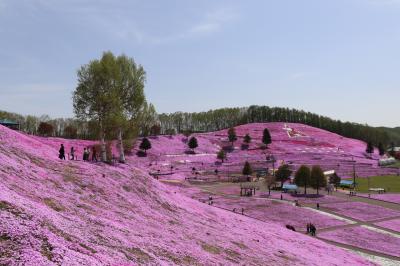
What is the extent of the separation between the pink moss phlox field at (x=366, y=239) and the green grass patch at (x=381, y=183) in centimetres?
4542

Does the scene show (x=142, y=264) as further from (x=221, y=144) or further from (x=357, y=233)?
(x=221, y=144)

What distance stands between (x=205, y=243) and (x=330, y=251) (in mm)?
20822

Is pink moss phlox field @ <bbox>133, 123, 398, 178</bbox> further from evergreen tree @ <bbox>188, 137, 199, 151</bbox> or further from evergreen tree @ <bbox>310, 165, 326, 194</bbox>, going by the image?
evergreen tree @ <bbox>310, 165, 326, 194</bbox>

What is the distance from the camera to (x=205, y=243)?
101ft

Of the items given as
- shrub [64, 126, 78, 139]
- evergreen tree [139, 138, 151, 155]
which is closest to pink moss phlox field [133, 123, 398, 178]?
evergreen tree [139, 138, 151, 155]

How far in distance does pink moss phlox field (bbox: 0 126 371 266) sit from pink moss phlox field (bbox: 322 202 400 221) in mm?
25824

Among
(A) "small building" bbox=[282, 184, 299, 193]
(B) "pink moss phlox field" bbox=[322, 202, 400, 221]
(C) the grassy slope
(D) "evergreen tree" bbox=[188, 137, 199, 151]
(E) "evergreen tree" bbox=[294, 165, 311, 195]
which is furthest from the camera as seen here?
(D) "evergreen tree" bbox=[188, 137, 199, 151]

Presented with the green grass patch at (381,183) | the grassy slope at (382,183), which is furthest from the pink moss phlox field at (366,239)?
the grassy slope at (382,183)

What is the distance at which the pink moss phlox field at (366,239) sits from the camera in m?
53.3

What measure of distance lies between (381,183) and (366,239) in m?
65.1

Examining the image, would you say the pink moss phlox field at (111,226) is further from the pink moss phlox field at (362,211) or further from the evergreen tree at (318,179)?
the evergreen tree at (318,179)

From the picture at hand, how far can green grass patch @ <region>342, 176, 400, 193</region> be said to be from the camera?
105537mm

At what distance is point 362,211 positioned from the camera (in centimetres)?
7375

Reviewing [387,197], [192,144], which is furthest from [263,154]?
[387,197]
